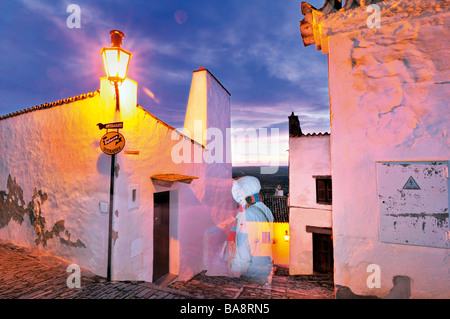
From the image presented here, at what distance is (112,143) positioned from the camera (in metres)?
4.38

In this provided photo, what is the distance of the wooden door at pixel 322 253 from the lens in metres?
9.07

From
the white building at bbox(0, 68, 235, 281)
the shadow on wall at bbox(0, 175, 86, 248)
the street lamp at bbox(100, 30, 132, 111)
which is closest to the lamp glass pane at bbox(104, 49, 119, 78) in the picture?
the street lamp at bbox(100, 30, 132, 111)

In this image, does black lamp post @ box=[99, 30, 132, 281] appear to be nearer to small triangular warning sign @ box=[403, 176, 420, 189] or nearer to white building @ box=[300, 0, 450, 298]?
white building @ box=[300, 0, 450, 298]

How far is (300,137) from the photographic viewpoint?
962cm

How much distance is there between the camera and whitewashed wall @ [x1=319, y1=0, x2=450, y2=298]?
2584 mm

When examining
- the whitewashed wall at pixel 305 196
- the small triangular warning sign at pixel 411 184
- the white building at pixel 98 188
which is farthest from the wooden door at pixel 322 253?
the small triangular warning sign at pixel 411 184

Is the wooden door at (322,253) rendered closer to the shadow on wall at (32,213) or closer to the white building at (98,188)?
the white building at (98,188)

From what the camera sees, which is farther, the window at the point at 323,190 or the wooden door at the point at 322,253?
the window at the point at 323,190

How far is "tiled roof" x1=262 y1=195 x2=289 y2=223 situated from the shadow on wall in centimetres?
1416

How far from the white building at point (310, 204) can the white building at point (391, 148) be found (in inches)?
264

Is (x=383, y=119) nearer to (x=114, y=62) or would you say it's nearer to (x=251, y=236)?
(x=114, y=62)

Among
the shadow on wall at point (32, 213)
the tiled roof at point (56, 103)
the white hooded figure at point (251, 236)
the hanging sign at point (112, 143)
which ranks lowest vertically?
the white hooded figure at point (251, 236)
